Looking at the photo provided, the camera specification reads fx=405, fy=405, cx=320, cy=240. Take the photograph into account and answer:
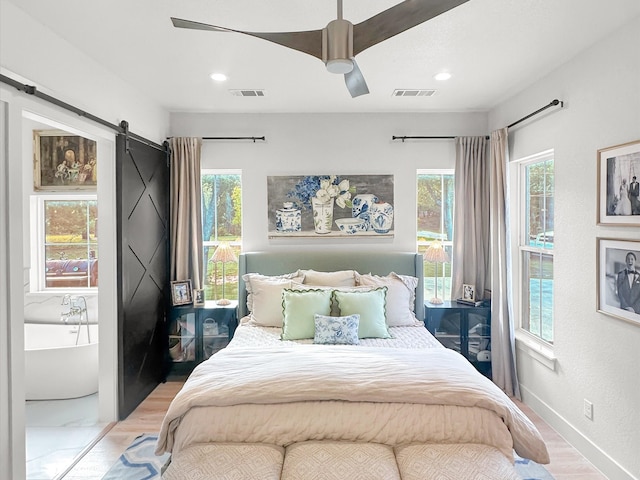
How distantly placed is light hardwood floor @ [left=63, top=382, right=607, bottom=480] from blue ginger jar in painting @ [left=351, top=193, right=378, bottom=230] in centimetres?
220

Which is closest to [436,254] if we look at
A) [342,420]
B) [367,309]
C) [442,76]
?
[367,309]

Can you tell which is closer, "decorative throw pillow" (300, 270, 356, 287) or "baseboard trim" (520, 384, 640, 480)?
"baseboard trim" (520, 384, 640, 480)

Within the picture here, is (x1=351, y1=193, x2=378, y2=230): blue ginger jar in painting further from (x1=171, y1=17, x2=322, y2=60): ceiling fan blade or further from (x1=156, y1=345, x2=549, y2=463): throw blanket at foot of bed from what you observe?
(x1=171, y1=17, x2=322, y2=60): ceiling fan blade

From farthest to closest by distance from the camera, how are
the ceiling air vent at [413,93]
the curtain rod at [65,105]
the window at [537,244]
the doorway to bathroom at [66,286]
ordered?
1. the ceiling air vent at [413,93]
2. the window at [537,244]
3. the doorway to bathroom at [66,286]
4. the curtain rod at [65,105]

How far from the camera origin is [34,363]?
3.46 meters

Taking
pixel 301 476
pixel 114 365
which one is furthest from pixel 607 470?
pixel 114 365

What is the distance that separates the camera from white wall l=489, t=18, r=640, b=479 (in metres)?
2.35

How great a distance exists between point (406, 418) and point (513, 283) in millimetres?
2382

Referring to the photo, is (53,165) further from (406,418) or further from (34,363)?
(406,418)

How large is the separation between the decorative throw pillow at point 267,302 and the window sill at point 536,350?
2.12 m

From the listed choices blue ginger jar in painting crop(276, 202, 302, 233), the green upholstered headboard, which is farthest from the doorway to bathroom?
blue ginger jar in painting crop(276, 202, 302, 233)

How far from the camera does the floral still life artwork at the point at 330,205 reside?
421cm

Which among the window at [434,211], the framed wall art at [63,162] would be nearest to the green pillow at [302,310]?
the window at [434,211]

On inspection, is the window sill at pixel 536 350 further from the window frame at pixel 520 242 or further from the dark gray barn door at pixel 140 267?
the dark gray barn door at pixel 140 267
